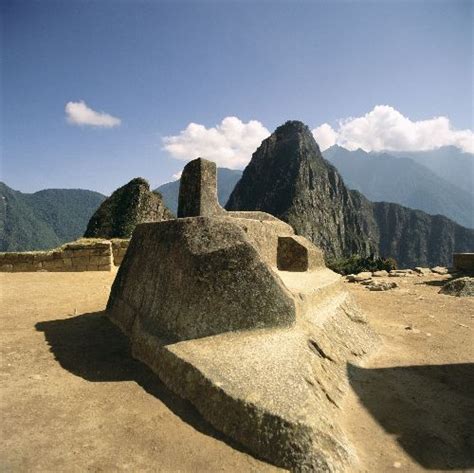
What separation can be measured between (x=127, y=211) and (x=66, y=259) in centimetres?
1399

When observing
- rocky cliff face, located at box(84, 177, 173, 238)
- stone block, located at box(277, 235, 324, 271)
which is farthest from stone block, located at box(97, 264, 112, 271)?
rocky cliff face, located at box(84, 177, 173, 238)

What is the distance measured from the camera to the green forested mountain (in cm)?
10138

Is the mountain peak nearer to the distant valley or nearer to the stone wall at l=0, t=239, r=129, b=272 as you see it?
the distant valley

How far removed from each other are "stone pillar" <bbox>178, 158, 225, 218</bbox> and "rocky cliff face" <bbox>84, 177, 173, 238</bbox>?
55.5ft

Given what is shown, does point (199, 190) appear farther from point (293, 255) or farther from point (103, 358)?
point (103, 358)

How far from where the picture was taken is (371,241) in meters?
130

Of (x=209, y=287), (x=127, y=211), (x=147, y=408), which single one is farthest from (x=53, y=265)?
(x=127, y=211)

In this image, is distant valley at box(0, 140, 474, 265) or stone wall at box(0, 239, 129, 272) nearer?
stone wall at box(0, 239, 129, 272)

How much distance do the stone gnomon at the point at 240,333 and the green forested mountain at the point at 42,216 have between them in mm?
99907

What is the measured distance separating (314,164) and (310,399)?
118 m

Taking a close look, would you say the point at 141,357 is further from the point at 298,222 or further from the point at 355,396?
the point at 298,222

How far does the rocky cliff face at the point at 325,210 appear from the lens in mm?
103375

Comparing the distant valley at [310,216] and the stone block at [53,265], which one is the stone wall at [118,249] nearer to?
the stone block at [53,265]

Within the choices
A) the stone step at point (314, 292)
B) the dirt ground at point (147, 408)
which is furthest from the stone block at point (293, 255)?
the dirt ground at point (147, 408)
